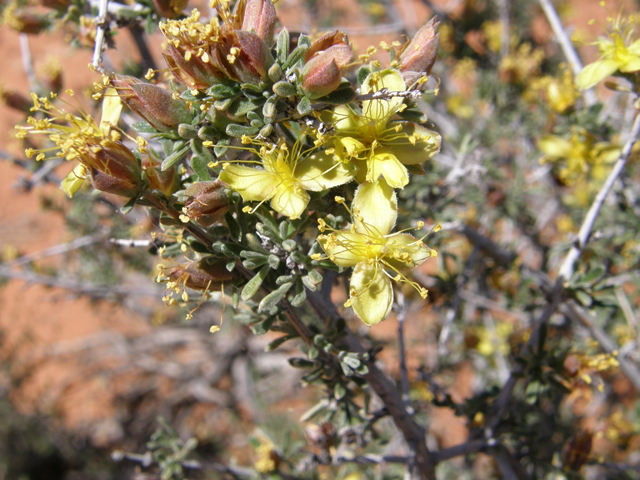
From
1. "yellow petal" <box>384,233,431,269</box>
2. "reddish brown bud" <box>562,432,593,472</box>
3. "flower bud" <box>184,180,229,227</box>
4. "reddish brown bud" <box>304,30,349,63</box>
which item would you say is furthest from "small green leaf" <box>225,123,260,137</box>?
"reddish brown bud" <box>562,432,593,472</box>

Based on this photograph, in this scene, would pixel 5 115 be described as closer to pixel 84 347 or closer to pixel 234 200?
pixel 84 347

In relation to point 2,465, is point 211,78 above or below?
above

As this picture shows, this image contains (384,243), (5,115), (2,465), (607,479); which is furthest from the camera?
(5,115)

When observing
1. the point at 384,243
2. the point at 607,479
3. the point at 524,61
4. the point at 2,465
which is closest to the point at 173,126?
the point at 384,243

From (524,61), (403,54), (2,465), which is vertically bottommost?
(2,465)

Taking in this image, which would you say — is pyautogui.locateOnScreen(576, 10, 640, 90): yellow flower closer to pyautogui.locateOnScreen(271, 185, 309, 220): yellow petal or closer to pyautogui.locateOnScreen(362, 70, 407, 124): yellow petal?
pyautogui.locateOnScreen(362, 70, 407, 124): yellow petal

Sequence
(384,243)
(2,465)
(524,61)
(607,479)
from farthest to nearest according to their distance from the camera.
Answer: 1. (2,465)
2. (524,61)
3. (607,479)
4. (384,243)

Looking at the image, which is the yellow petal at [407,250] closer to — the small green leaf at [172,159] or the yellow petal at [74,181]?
the small green leaf at [172,159]

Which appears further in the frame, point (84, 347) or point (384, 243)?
point (84, 347)
